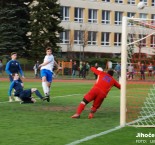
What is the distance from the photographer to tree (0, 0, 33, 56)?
2205 inches

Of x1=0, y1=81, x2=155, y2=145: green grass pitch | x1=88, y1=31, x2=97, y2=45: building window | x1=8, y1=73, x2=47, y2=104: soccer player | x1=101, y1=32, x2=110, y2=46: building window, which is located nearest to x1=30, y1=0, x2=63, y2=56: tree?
x1=88, y1=31, x2=97, y2=45: building window

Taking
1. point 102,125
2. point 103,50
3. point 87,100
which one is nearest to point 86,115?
point 87,100

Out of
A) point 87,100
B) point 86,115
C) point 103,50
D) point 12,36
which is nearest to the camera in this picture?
point 87,100

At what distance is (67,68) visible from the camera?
56562 mm

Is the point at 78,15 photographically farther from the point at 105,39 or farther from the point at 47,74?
the point at 47,74

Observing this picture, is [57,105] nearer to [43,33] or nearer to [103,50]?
[43,33]

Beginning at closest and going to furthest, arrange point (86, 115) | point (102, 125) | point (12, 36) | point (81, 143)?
point (81, 143) < point (102, 125) < point (86, 115) < point (12, 36)

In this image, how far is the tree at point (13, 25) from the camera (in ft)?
184

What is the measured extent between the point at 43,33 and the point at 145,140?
50565mm

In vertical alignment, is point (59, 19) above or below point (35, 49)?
above

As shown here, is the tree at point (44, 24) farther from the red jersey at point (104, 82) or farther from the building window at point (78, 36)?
the red jersey at point (104, 82)

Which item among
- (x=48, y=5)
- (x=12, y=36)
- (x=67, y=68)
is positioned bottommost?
(x=67, y=68)

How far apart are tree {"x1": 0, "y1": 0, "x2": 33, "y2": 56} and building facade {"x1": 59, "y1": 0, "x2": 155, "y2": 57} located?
16.6 meters

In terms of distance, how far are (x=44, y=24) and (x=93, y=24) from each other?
22.6m
